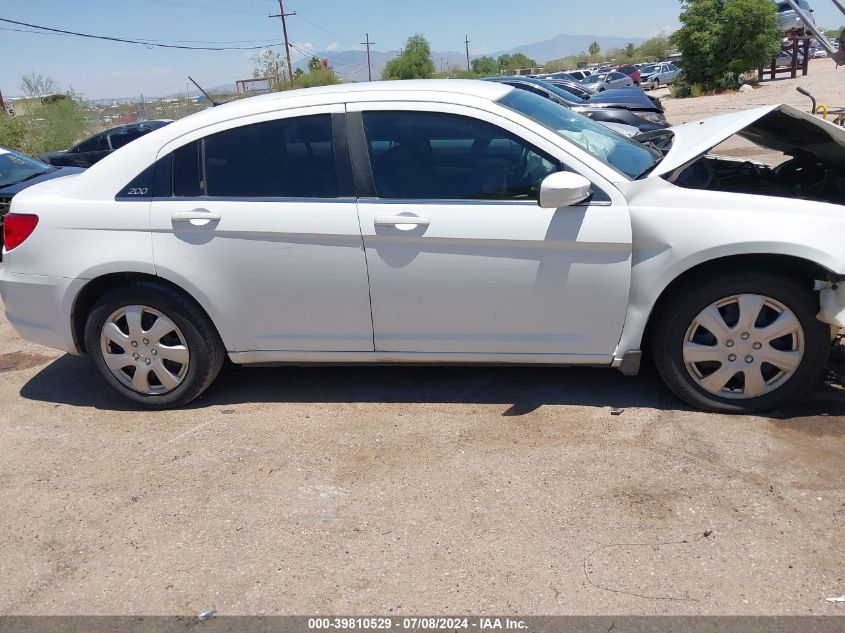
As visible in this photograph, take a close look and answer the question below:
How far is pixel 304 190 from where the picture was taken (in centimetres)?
377

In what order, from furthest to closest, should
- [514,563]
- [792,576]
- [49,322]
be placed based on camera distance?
[49,322], [514,563], [792,576]

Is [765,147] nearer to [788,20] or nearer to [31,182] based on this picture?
[31,182]

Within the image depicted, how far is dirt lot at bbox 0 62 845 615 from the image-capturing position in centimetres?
265

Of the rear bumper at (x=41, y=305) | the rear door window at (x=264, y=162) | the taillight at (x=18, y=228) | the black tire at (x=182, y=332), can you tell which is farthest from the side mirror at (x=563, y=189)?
the taillight at (x=18, y=228)

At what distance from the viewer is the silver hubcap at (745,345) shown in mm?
3484

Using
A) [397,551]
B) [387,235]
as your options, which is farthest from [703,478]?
[387,235]

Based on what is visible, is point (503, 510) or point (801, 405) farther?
point (801, 405)

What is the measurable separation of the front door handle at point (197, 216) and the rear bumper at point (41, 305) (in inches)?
28.1

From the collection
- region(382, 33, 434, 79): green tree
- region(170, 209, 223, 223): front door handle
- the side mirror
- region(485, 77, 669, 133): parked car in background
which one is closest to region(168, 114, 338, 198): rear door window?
region(170, 209, 223, 223): front door handle

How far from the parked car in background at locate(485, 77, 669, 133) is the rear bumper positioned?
9.01 metres

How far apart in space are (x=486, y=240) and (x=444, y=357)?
708 mm

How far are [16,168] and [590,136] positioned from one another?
7.50 meters

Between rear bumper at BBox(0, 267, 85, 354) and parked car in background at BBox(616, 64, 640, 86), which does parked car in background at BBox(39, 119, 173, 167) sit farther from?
parked car in background at BBox(616, 64, 640, 86)

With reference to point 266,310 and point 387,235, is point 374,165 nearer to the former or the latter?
point 387,235
